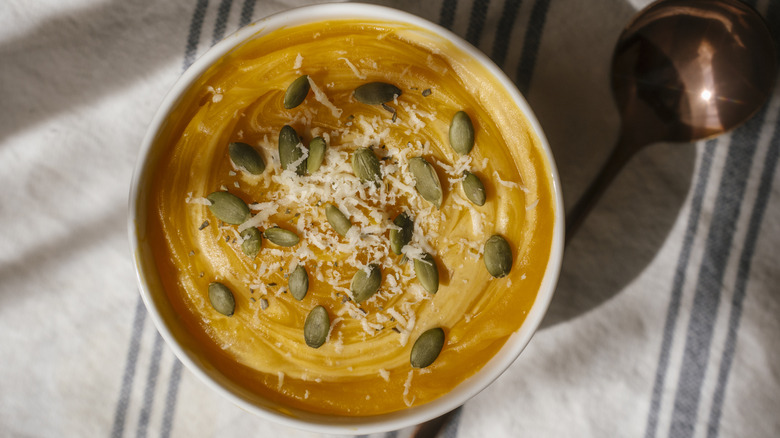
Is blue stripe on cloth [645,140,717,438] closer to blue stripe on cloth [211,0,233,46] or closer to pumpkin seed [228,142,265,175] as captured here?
pumpkin seed [228,142,265,175]

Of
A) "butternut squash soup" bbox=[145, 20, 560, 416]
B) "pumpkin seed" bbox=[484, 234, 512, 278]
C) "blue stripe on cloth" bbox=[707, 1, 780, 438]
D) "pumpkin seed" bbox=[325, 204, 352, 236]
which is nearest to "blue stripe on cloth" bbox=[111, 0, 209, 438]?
"butternut squash soup" bbox=[145, 20, 560, 416]

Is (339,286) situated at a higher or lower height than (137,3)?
lower

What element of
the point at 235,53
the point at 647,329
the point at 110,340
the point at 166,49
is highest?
the point at 235,53

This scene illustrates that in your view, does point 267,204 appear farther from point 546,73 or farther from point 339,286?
point 546,73

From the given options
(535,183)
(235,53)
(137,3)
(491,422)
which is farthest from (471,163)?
(137,3)

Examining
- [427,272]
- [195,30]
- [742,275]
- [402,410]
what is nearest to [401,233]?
[427,272]

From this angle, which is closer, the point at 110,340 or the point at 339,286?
the point at 339,286
